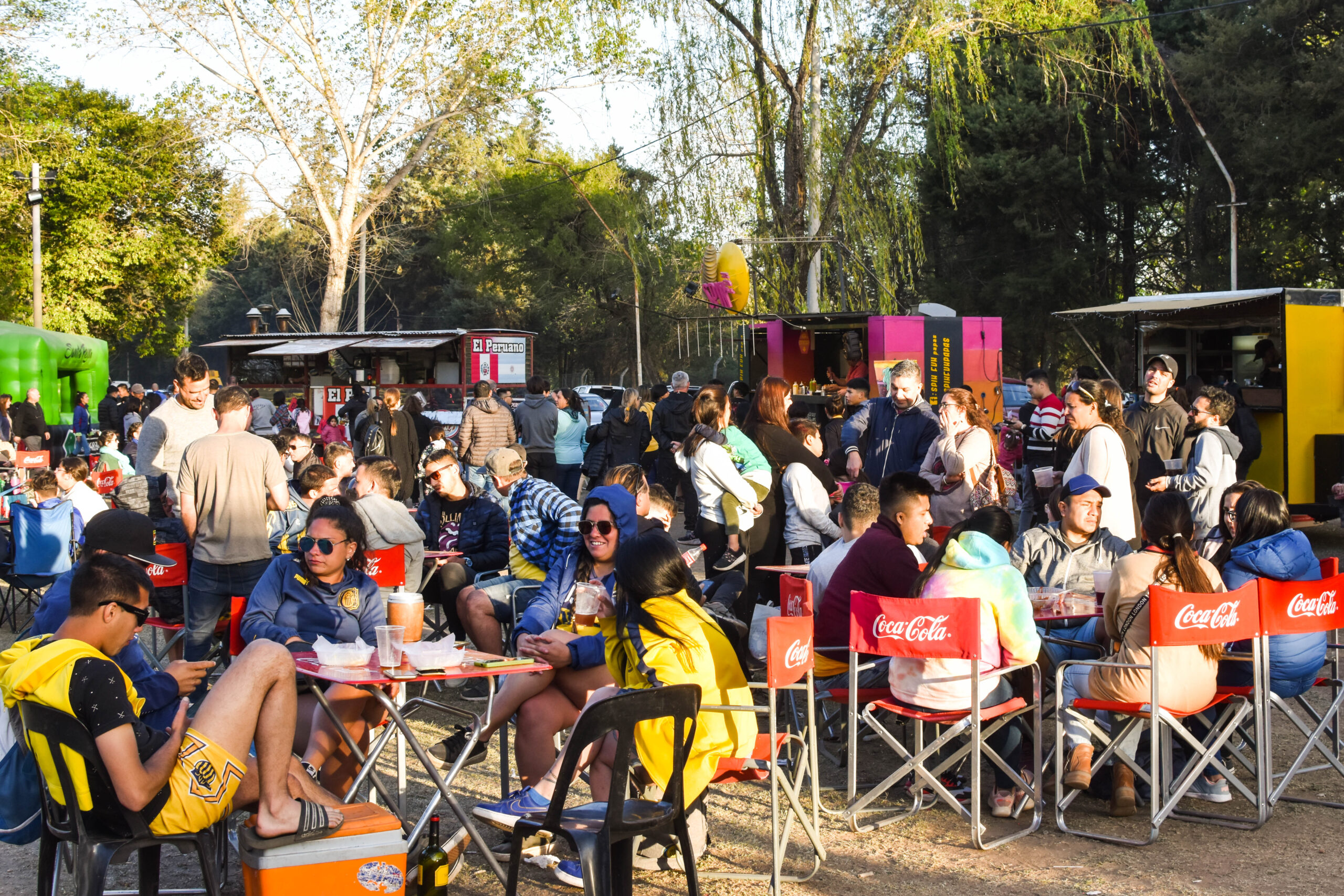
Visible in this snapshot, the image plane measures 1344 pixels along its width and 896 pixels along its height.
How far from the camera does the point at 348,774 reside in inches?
181

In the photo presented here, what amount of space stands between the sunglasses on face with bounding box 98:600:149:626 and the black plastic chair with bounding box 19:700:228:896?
315mm

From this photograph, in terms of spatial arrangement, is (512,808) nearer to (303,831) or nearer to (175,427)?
(303,831)

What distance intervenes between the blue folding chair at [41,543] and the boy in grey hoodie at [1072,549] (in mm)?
5918

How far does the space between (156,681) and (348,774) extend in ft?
3.90

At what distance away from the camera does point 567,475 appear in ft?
42.8

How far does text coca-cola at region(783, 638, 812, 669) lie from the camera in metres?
4.01

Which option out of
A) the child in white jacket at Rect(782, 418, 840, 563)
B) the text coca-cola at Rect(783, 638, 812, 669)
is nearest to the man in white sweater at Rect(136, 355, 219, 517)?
the child in white jacket at Rect(782, 418, 840, 563)

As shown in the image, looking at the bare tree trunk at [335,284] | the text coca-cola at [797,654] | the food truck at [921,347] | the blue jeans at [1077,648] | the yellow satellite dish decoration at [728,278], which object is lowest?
the blue jeans at [1077,648]

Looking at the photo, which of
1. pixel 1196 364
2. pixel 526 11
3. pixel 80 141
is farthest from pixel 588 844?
pixel 80 141

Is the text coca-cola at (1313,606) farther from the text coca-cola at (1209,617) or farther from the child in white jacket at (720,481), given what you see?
the child in white jacket at (720,481)

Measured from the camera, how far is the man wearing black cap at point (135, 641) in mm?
3570

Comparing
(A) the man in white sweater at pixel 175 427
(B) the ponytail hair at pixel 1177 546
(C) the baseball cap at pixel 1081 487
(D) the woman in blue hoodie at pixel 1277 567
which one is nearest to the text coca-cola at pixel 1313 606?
(D) the woman in blue hoodie at pixel 1277 567

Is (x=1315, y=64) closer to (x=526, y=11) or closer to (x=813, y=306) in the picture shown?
(x=813, y=306)

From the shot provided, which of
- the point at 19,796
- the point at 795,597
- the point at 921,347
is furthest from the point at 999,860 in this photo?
the point at 921,347
